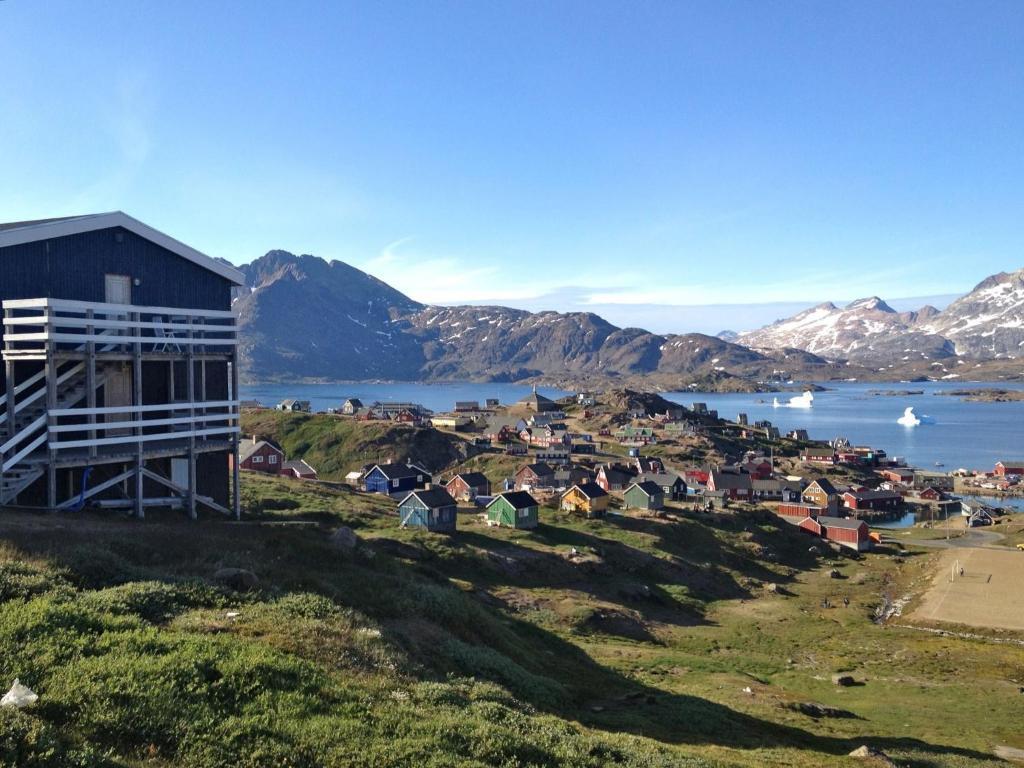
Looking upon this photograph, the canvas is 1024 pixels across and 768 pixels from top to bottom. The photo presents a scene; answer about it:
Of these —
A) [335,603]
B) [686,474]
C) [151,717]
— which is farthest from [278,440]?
[151,717]

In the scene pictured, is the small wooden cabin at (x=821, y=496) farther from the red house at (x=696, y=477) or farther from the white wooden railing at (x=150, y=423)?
the white wooden railing at (x=150, y=423)

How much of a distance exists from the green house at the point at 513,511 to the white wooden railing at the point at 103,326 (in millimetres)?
31063

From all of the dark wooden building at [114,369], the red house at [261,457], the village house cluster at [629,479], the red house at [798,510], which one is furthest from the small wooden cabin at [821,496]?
the dark wooden building at [114,369]

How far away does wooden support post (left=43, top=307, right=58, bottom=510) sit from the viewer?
19609 mm

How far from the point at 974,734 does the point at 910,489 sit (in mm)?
91922

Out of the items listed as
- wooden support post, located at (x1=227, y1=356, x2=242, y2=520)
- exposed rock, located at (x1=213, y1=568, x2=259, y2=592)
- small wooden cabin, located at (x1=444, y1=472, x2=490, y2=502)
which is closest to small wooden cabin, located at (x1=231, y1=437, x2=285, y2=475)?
small wooden cabin, located at (x1=444, y1=472, x2=490, y2=502)

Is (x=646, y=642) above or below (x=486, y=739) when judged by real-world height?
below

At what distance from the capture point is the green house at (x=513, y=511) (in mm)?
53344

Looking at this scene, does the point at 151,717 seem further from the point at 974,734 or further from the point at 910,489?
the point at 910,489

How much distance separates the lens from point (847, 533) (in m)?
68.1

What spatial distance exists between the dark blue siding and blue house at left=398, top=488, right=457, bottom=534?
23621 mm

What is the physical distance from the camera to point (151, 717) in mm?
8727

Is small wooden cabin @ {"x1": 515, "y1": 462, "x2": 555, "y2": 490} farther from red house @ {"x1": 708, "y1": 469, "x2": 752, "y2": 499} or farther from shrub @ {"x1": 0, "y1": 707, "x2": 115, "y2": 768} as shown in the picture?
shrub @ {"x1": 0, "y1": 707, "x2": 115, "y2": 768}

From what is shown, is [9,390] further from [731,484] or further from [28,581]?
[731,484]
